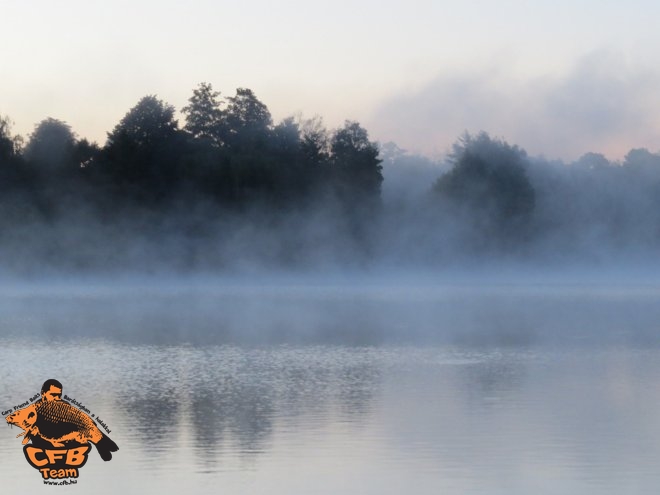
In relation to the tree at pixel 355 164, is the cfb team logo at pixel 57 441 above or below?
below

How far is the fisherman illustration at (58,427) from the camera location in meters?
14.7

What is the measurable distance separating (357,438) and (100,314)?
33.3m

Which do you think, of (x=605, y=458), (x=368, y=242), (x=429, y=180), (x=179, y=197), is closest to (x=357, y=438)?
(x=605, y=458)

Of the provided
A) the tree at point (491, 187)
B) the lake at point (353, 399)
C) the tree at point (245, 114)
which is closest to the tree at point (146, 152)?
the tree at point (245, 114)

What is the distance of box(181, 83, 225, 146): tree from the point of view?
107062 mm

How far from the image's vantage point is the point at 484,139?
110312 mm

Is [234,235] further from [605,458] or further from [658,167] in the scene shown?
[605,458]

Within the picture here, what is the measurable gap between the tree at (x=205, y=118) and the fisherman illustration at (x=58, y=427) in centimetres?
8979

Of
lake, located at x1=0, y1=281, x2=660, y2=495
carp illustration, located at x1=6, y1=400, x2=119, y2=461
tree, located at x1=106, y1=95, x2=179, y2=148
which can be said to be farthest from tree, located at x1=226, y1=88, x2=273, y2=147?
carp illustration, located at x1=6, y1=400, x2=119, y2=461

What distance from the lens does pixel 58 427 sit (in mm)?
14781

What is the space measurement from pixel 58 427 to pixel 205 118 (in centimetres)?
9420

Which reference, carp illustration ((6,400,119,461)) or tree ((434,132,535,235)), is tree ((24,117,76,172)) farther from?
carp illustration ((6,400,119,461))

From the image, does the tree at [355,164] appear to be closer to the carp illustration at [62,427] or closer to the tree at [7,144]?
the tree at [7,144]

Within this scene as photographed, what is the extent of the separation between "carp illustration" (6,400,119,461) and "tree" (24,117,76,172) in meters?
77.8
